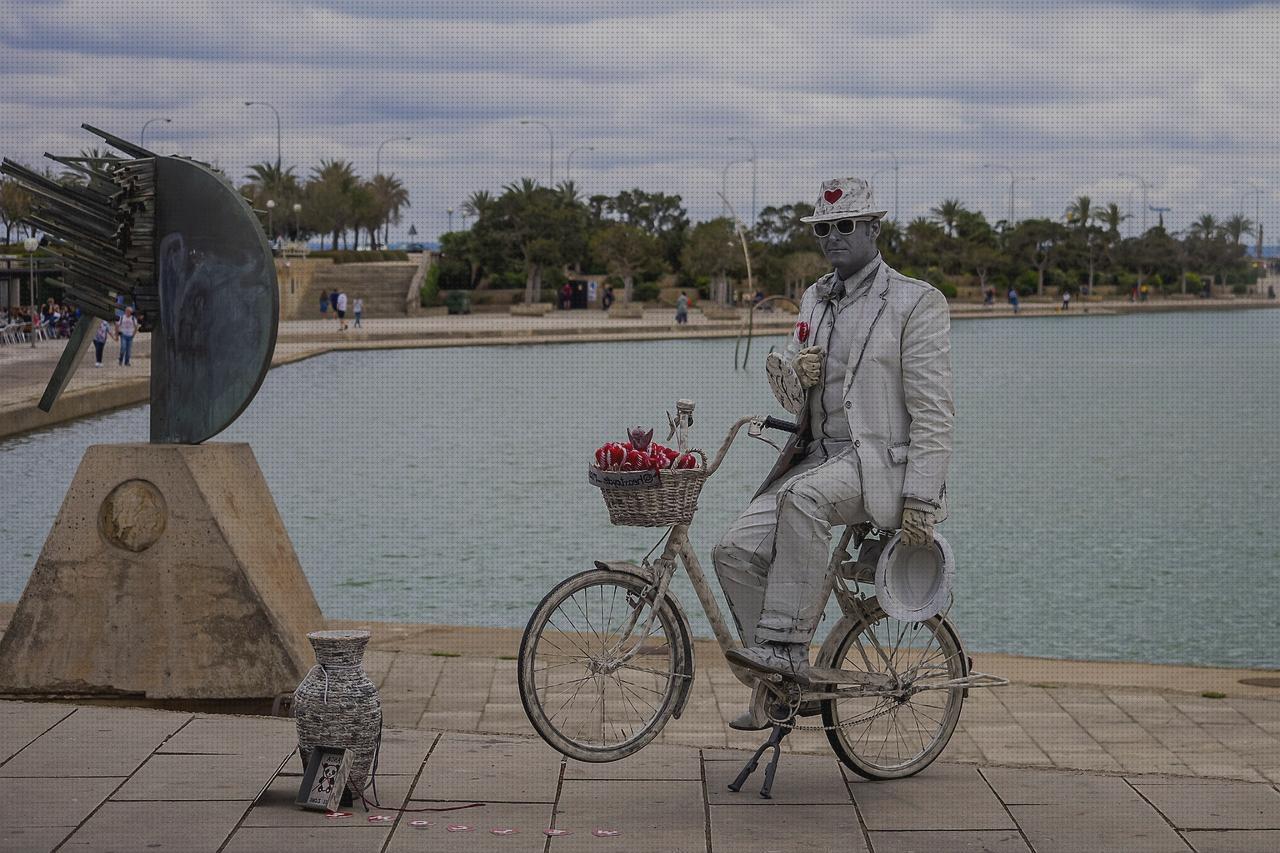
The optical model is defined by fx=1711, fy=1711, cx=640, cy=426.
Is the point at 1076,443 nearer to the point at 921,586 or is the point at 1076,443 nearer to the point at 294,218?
the point at 921,586

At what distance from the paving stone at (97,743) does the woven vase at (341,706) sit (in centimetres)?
80

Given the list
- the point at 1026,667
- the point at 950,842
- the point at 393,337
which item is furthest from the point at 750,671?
the point at 393,337

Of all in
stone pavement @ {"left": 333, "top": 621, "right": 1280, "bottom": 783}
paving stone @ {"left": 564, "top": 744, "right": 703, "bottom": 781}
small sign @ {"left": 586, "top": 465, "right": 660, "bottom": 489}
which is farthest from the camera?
stone pavement @ {"left": 333, "top": 621, "right": 1280, "bottom": 783}

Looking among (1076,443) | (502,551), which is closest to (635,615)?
(502,551)

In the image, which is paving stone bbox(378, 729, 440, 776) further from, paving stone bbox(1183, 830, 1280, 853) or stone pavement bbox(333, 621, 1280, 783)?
paving stone bbox(1183, 830, 1280, 853)

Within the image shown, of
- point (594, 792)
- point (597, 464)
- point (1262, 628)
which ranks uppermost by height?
point (597, 464)

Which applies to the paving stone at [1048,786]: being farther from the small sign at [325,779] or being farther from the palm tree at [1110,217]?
the palm tree at [1110,217]

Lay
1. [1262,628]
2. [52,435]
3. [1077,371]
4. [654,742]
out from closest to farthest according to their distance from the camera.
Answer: [654,742] → [1262,628] → [52,435] → [1077,371]

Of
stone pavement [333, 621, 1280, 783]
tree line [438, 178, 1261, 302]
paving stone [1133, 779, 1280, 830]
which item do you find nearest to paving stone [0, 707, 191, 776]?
stone pavement [333, 621, 1280, 783]

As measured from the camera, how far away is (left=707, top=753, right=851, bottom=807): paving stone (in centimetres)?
536

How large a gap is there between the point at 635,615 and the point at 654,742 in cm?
119

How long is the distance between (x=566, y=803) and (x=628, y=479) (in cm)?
107

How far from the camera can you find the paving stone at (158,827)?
4.84 metres

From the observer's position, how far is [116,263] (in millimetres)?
7305
